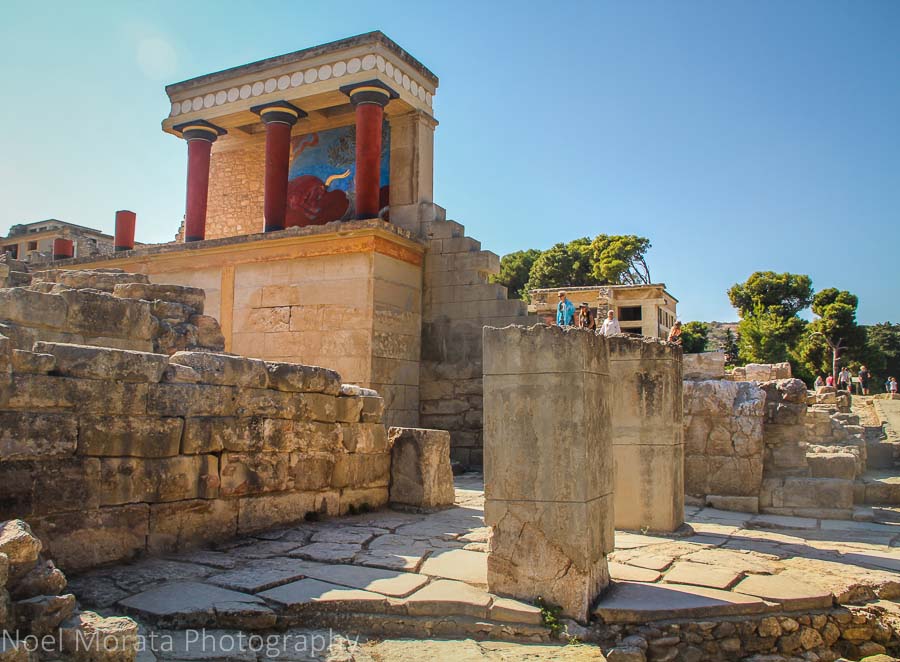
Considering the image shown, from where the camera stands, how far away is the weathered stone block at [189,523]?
495cm

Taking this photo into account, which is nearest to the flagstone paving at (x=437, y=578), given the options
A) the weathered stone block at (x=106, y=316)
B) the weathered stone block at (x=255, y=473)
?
the weathered stone block at (x=255, y=473)

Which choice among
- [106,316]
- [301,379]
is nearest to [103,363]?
[301,379]

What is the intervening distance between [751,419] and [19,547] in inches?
277

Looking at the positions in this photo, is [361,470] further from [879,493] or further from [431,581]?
[879,493]

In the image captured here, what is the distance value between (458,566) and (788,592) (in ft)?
6.78

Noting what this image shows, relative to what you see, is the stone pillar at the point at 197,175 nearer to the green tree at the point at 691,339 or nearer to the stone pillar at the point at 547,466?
the stone pillar at the point at 547,466

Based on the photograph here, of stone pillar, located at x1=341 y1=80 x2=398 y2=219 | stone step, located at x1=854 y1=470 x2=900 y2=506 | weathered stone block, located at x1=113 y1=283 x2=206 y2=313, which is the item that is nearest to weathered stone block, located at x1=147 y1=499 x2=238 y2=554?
weathered stone block, located at x1=113 y1=283 x2=206 y2=313

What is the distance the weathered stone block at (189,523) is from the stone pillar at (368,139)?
7747mm

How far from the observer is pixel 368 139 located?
1258 cm

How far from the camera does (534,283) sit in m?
46.1

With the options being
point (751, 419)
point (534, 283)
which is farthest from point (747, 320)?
point (751, 419)

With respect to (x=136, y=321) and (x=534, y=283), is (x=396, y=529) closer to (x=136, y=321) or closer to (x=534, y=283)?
(x=136, y=321)

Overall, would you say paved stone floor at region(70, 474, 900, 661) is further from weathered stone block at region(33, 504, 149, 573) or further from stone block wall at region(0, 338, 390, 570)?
stone block wall at region(0, 338, 390, 570)

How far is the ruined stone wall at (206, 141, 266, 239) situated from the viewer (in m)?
15.3
